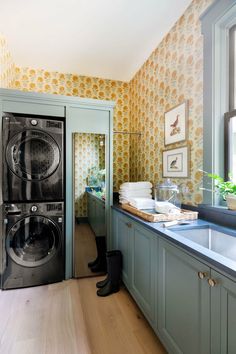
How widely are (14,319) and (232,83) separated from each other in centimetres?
261

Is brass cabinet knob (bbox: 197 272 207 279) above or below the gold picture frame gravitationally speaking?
below

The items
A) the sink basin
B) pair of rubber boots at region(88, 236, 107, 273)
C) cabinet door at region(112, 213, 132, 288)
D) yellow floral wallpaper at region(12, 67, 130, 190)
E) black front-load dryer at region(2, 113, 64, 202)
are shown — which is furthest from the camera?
Answer: yellow floral wallpaper at region(12, 67, 130, 190)

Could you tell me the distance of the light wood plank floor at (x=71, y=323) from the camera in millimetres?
1422

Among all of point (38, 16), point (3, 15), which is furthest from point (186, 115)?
point (3, 15)

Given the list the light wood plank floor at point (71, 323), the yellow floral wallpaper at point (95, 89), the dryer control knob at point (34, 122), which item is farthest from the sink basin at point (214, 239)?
the yellow floral wallpaper at point (95, 89)

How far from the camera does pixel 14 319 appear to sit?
1691mm

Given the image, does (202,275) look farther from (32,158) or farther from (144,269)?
(32,158)

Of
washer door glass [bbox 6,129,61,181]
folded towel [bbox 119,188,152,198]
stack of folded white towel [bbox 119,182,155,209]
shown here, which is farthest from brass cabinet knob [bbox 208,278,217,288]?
washer door glass [bbox 6,129,61,181]

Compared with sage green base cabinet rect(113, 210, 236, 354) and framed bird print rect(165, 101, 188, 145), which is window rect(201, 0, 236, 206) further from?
sage green base cabinet rect(113, 210, 236, 354)

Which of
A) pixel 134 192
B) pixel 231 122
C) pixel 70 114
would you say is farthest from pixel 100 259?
pixel 231 122

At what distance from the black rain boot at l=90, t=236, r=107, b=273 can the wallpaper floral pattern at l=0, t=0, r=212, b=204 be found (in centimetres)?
97

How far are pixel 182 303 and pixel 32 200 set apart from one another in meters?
1.67

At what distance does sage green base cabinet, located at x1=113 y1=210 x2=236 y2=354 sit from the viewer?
2.74 feet

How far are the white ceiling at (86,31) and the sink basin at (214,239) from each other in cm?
196
